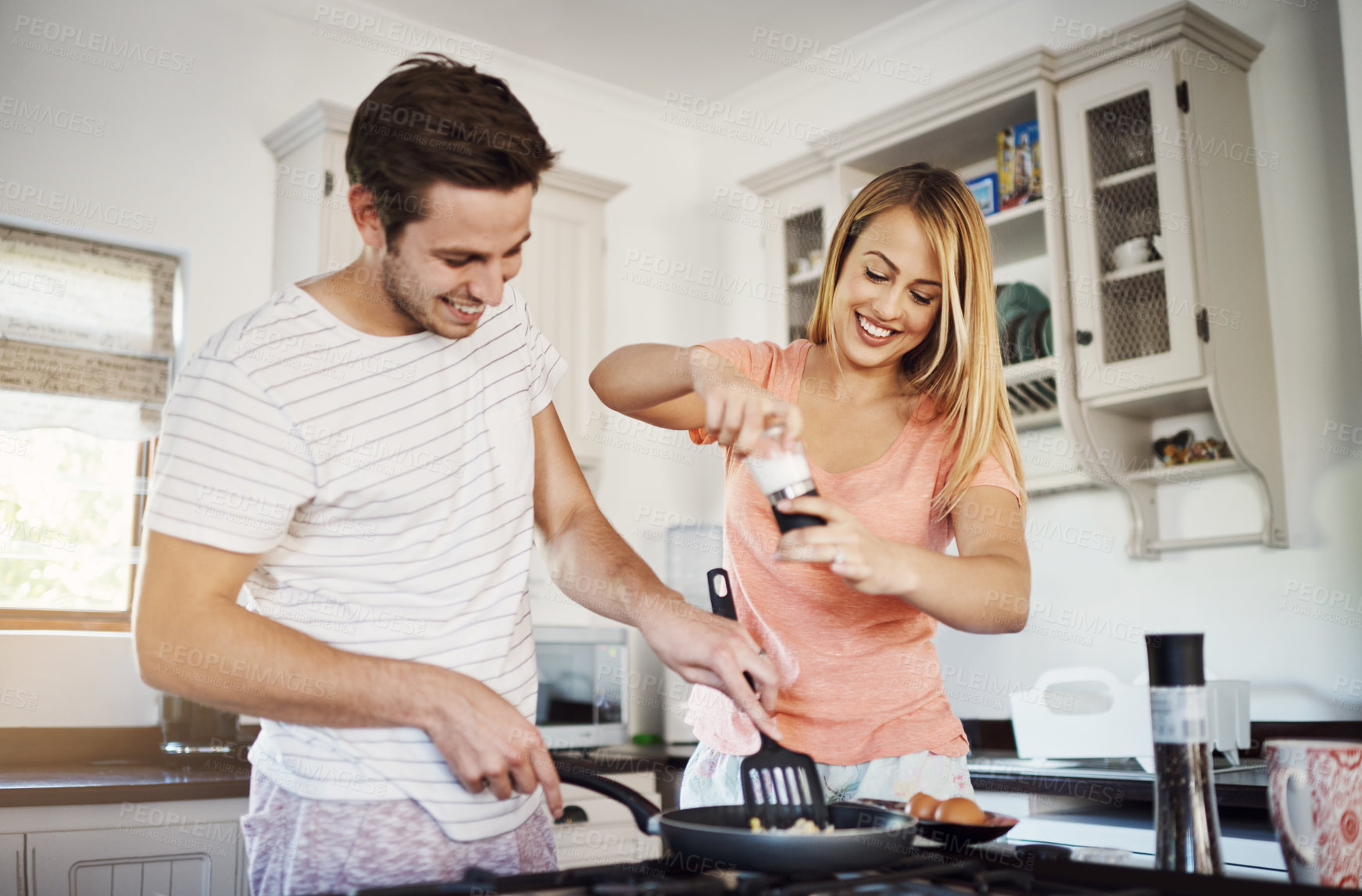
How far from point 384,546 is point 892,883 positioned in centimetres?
54

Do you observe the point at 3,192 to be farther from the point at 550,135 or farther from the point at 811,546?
the point at 811,546

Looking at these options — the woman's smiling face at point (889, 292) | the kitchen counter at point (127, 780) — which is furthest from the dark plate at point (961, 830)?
the kitchen counter at point (127, 780)

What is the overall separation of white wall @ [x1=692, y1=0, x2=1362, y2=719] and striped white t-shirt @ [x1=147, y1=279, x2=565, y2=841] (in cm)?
214

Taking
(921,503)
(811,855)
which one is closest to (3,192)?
(921,503)

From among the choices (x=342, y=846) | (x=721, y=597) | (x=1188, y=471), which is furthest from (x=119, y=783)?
(x=1188, y=471)

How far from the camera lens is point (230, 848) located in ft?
7.61

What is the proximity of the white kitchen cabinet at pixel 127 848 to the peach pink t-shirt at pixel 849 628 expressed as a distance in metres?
1.47

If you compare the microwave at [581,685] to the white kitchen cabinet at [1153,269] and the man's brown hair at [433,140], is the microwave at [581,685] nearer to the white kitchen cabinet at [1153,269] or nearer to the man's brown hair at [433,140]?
the white kitchen cabinet at [1153,269]

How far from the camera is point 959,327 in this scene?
1.33 metres

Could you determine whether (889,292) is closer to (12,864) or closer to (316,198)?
(12,864)

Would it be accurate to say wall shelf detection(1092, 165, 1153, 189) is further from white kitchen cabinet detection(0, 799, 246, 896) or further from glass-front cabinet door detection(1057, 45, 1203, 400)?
white kitchen cabinet detection(0, 799, 246, 896)

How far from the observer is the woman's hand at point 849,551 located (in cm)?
98

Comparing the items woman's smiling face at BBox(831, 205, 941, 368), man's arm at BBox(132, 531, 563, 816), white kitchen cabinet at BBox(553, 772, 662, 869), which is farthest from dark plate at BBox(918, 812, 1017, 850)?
white kitchen cabinet at BBox(553, 772, 662, 869)

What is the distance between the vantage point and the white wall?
2.52 m
